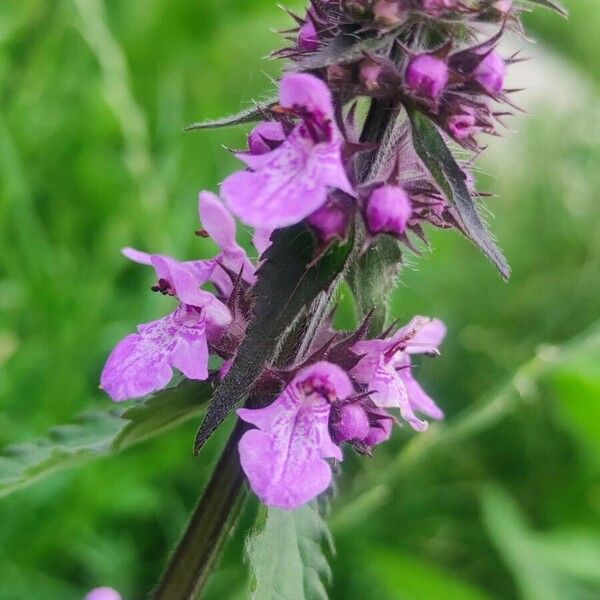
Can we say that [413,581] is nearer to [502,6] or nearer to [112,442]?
[112,442]

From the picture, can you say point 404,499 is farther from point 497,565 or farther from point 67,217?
point 67,217

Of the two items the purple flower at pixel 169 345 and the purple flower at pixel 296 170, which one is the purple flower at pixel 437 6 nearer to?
the purple flower at pixel 296 170

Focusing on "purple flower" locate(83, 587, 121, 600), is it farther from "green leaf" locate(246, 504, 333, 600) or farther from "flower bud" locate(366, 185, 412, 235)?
"flower bud" locate(366, 185, 412, 235)

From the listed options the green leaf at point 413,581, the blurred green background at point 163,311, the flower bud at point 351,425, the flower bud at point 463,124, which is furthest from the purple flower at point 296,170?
the green leaf at point 413,581

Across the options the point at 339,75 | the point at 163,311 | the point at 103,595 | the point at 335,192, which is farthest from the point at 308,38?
the point at 163,311

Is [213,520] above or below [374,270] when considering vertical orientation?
below
